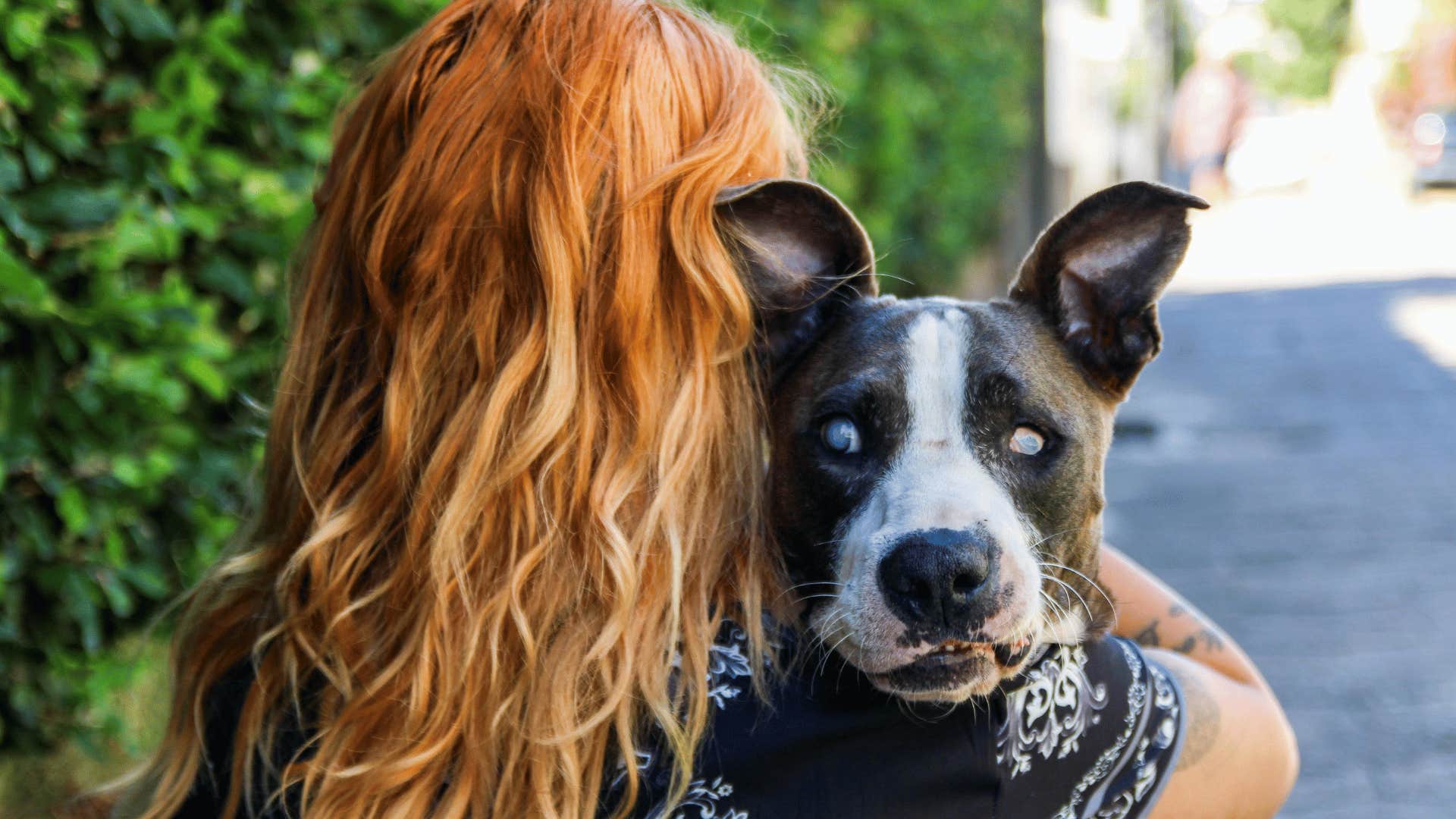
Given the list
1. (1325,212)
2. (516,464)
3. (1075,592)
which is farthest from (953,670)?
(1325,212)

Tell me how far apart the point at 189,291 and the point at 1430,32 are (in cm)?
2939

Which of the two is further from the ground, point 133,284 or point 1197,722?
point 133,284

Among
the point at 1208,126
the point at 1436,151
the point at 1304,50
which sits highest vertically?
the point at 1208,126

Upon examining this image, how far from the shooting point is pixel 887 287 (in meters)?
8.20

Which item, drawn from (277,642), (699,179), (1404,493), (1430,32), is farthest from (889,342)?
(1430,32)

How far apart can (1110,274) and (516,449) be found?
44.1 inches

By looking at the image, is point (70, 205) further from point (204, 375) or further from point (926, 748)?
point (926, 748)

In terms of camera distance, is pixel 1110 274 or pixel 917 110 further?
pixel 917 110

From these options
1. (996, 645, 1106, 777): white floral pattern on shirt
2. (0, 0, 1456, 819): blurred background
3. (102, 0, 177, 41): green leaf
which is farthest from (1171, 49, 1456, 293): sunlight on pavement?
(996, 645, 1106, 777): white floral pattern on shirt

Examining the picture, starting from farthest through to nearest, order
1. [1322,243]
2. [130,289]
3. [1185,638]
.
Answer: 1. [1322,243]
2. [130,289]
3. [1185,638]

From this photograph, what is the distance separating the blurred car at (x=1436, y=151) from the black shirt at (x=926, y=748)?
24557 millimetres

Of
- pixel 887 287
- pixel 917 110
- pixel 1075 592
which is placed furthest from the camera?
pixel 887 287

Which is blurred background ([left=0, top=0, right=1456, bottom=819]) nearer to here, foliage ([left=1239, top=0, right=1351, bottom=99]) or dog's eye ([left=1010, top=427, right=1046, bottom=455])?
dog's eye ([left=1010, top=427, right=1046, bottom=455])

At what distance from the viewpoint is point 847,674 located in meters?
1.92
